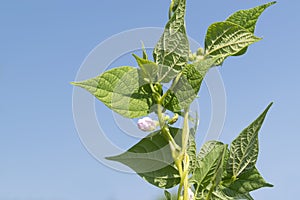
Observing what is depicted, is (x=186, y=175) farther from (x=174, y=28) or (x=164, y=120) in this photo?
(x=174, y=28)

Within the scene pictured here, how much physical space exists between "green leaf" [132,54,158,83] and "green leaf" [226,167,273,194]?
16 cm

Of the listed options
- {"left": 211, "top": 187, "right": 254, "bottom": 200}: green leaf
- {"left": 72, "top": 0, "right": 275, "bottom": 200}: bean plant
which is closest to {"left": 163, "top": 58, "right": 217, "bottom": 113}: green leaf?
{"left": 72, "top": 0, "right": 275, "bottom": 200}: bean plant

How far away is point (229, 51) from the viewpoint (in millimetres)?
549

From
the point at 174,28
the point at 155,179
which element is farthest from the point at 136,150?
the point at 174,28

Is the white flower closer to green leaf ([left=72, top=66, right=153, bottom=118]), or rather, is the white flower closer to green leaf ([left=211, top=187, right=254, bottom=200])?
green leaf ([left=72, top=66, right=153, bottom=118])

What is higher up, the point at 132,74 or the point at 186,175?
the point at 132,74

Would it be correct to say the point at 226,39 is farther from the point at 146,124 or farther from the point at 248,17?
the point at 146,124

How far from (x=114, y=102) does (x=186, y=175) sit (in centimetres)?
12

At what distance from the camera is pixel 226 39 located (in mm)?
549

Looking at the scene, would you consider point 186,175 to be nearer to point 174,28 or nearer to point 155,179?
point 155,179

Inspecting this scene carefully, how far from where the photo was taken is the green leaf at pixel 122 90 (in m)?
0.51

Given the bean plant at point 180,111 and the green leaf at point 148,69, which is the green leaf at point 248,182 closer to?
the bean plant at point 180,111

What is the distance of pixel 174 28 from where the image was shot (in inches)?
20.3

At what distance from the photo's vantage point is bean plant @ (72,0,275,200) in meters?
0.51
